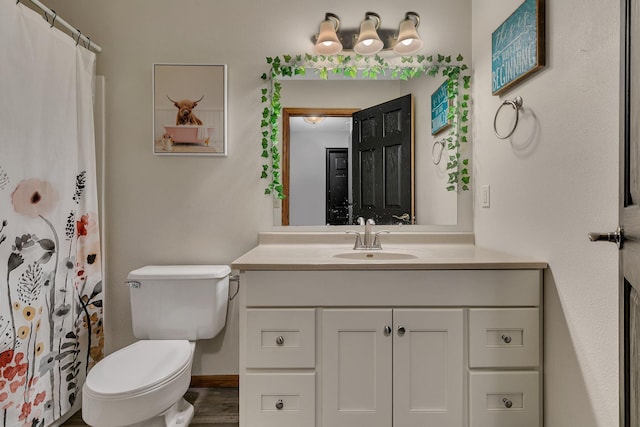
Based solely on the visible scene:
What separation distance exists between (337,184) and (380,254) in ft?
1.52

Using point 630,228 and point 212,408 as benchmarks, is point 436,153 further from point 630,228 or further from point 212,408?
point 212,408

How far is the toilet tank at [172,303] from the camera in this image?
5.61 ft

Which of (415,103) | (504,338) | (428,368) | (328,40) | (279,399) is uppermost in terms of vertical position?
(328,40)

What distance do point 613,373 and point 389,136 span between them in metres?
1.38

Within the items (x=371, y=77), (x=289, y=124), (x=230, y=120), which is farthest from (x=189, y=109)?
(x=371, y=77)

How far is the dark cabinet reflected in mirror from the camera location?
6.42ft

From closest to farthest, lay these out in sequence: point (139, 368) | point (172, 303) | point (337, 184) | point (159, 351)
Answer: point (139, 368), point (159, 351), point (172, 303), point (337, 184)

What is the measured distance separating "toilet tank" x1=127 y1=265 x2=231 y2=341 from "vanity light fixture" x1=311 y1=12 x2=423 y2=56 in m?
1.36

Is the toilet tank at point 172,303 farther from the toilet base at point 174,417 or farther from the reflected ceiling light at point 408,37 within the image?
the reflected ceiling light at point 408,37

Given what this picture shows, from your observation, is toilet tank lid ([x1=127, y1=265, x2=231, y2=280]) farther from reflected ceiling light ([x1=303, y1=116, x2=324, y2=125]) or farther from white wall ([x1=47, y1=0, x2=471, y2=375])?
reflected ceiling light ([x1=303, y1=116, x2=324, y2=125])

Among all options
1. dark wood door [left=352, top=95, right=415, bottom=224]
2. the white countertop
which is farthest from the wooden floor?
dark wood door [left=352, top=95, right=415, bottom=224]

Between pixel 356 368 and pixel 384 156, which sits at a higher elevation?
pixel 384 156

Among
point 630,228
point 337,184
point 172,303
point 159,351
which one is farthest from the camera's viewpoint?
point 337,184

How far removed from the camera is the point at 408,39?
1914 mm
